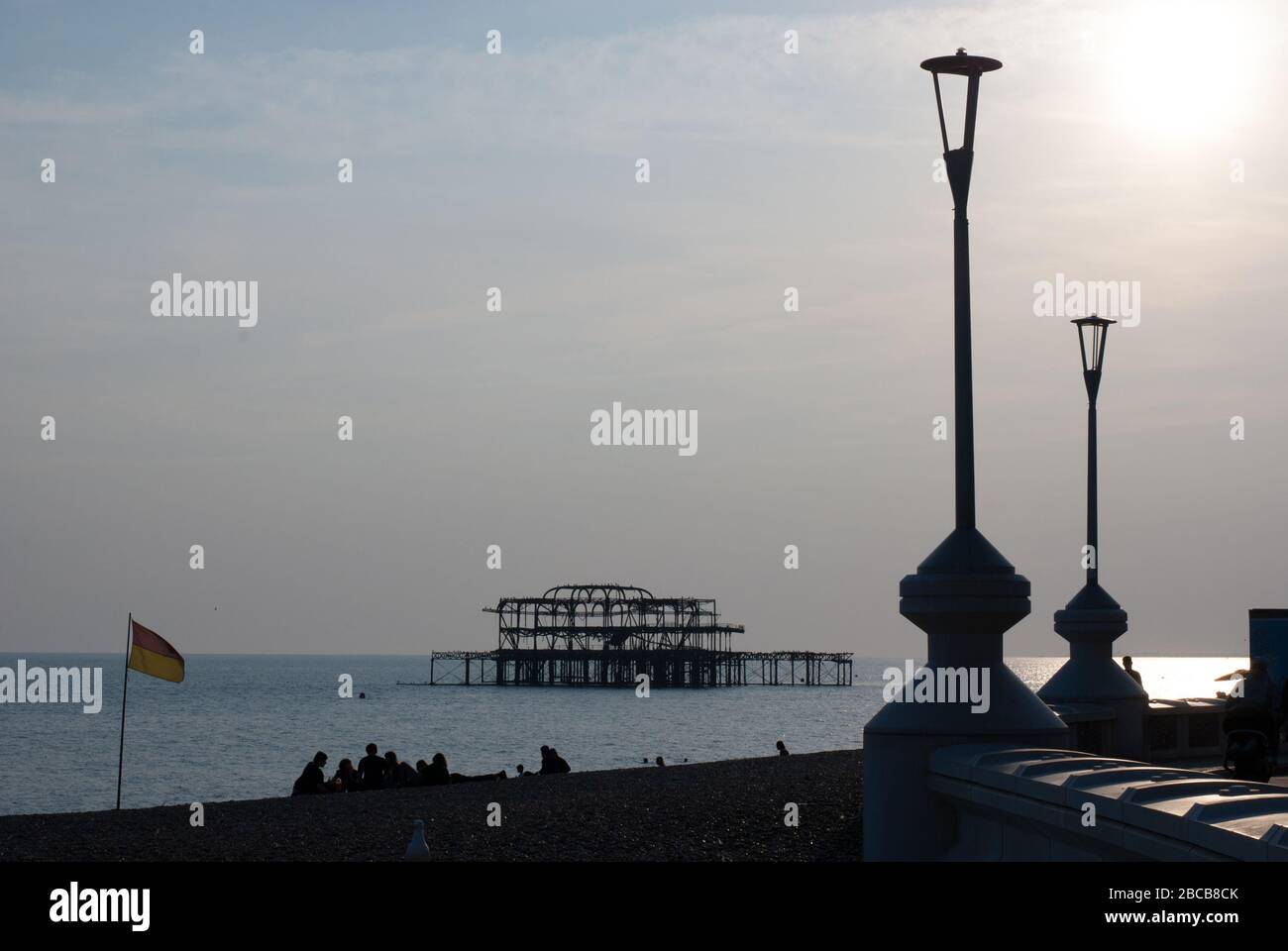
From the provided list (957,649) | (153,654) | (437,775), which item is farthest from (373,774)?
(957,649)

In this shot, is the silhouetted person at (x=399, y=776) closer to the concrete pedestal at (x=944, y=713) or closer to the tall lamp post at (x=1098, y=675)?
the tall lamp post at (x=1098, y=675)

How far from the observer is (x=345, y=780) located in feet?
78.1

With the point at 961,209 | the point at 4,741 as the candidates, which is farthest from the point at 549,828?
the point at 4,741

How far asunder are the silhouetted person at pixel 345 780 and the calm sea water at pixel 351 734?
2110cm

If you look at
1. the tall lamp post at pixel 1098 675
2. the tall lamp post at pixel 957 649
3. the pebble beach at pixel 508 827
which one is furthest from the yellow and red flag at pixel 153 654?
the tall lamp post at pixel 957 649

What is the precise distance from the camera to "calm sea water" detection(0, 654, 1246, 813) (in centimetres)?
5381

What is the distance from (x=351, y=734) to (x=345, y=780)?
60925 millimetres

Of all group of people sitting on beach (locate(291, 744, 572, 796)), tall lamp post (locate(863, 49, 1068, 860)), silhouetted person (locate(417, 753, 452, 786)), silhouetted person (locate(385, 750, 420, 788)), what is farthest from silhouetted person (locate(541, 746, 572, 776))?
tall lamp post (locate(863, 49, 1068, 860))

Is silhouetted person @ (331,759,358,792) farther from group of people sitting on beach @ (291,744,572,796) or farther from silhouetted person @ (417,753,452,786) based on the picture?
silhouetted person @ (417,753,452,786)

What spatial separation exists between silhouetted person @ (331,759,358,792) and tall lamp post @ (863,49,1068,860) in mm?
15200

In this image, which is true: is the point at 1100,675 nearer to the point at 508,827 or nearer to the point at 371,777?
the point at 508,827

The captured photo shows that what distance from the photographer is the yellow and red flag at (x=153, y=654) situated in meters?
25.7
